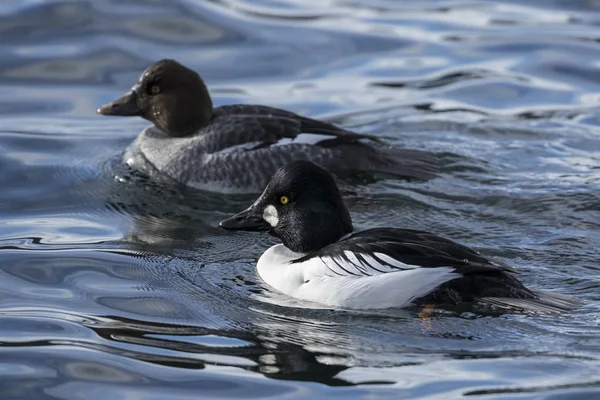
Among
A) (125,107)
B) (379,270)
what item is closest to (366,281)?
(379,270)

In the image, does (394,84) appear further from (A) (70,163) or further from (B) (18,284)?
(B) (18,284)

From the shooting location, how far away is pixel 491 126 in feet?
40.5

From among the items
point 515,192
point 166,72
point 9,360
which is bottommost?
point 9,360

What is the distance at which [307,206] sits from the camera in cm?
Answer: 829

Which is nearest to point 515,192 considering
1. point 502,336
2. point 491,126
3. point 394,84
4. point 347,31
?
point 491,126

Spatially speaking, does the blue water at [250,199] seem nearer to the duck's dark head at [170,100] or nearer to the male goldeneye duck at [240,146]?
the male goldeneye duck at [240,146]

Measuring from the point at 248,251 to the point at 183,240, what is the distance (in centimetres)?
61

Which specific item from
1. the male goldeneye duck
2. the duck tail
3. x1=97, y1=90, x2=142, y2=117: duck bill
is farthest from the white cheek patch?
x1=97, y1=90, x2=142, y2=117: duck bill

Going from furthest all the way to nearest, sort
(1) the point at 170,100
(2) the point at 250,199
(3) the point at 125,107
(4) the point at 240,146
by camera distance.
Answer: (3) the point at 125,107
(1) the point at 170,100
(4) the point at 240,146
(2) the point at 250,199

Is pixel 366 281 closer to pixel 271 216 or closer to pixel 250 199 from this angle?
pixel 271 216

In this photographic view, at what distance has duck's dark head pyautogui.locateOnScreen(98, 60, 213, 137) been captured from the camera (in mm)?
11477

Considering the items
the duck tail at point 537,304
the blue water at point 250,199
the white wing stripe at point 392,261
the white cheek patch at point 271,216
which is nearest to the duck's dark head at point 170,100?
the blue water at point 250,199

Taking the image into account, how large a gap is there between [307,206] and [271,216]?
34 cm

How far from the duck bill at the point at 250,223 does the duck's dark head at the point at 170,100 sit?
307 cm
